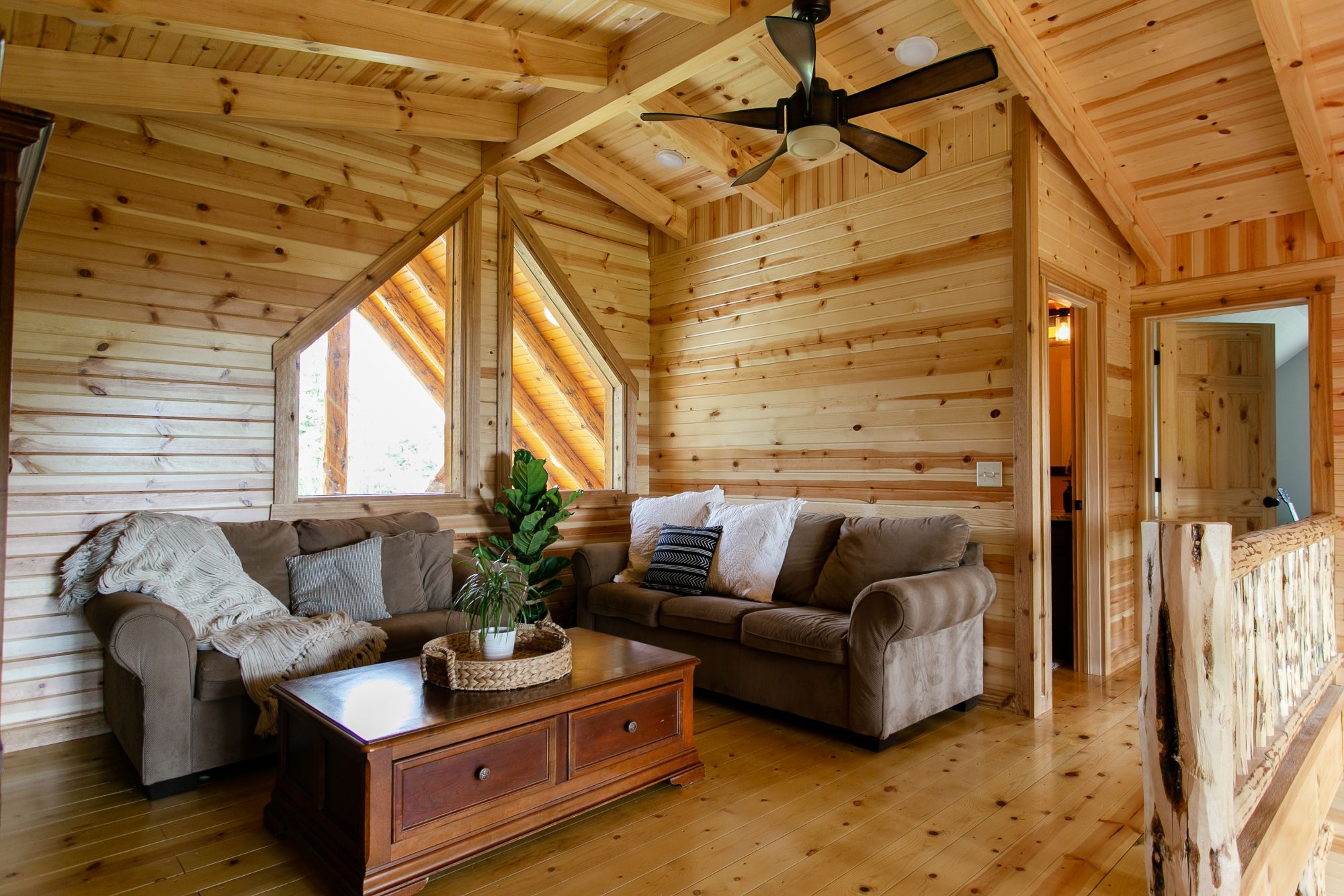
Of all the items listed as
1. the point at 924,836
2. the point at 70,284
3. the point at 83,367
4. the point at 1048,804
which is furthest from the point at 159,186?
the point at 1048,804

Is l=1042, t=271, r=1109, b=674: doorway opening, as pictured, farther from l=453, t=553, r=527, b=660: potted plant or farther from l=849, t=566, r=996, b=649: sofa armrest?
l=453, t=553, r=527, b=660: potted plant

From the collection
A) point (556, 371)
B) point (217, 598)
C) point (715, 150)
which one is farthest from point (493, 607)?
point (556, 371)

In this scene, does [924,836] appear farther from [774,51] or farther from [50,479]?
[50,479]

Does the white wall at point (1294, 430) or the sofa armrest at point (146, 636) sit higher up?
the white wall at point (1294, 430)

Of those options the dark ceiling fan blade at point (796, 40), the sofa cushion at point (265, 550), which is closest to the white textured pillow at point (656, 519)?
the sofa cushion at point (265, 550)

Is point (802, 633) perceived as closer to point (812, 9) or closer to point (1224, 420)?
point (812, 9)

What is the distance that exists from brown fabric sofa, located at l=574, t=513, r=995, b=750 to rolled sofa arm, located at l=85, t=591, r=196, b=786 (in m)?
1.99

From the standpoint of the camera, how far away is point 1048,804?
103 inches

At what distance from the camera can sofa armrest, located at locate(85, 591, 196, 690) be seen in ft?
8.34

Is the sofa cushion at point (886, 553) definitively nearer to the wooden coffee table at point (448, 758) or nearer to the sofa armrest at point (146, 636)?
the wooden coffee table at point (448, 758)

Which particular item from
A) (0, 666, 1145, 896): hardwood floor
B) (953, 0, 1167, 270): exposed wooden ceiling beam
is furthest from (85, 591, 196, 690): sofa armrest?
(953, 0, 1167, 270): exposed wooden ceiling beam

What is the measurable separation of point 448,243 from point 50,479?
2.26m

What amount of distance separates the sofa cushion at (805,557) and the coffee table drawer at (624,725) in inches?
48.6

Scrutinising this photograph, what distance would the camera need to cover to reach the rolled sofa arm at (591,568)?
4.34 metres
